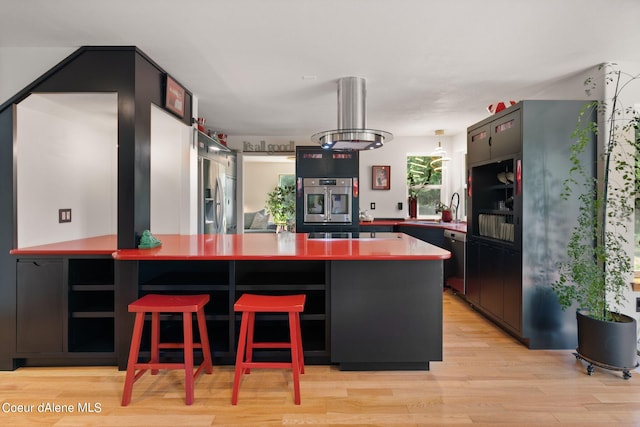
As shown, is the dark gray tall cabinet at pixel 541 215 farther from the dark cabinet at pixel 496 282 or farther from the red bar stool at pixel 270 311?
the red bar stool at pixel 270 311

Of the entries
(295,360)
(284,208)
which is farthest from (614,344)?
(284,208)

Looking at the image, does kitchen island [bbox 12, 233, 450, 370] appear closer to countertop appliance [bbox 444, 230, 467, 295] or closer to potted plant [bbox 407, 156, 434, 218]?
countertop appliance [bbox 444, 230, 467, 295]

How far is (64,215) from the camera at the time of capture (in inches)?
121

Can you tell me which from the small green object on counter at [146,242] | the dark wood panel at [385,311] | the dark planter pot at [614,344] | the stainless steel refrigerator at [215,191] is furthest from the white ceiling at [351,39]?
the dark planter pot at [614,344]

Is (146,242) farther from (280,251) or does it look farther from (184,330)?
(280,251)

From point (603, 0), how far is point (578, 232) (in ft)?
5.44

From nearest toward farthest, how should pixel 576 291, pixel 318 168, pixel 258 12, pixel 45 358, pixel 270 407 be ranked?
pixel 270 407, pixel 258 12, pixel 45 358, pixel 576 291, pixel 318 168

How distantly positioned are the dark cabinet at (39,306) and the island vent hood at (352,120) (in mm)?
2352

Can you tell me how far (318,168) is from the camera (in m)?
5.47

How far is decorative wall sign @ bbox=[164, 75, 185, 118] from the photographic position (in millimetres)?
3133

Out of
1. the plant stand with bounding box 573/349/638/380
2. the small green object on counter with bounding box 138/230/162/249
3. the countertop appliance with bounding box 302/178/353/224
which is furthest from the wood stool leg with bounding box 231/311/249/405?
the countertop appliance with bounding box 302/178/353/224

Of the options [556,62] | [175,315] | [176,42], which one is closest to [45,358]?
[175,315]

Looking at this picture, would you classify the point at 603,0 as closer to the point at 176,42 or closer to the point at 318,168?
the point at 176,42

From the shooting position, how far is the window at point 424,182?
243 inches
